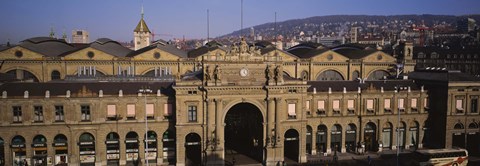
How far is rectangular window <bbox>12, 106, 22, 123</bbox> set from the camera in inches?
2236

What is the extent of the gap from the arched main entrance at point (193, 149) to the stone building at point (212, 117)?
0.50ft

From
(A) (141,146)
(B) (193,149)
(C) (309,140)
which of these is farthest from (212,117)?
(C) (309,140)

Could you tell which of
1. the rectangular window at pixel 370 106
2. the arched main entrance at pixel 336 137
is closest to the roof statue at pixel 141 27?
the arched main entrance at pixel 336 137

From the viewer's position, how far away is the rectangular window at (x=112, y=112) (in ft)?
195

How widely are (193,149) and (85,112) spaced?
16.5 metres

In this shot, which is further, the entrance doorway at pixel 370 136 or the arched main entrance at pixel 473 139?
the arched main entrance at pixel 473 139

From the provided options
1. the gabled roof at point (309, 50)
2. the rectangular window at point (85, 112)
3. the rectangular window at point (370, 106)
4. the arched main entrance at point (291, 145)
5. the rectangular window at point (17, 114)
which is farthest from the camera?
the gabled roof at point (309, 50)

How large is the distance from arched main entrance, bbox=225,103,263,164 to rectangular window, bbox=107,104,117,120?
17120 mm

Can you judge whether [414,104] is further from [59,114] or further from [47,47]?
[47,47]

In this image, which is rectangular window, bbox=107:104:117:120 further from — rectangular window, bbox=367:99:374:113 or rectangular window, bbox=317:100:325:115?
rectangular window, bbox=367:99:374:113

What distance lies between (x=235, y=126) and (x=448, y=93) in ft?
114

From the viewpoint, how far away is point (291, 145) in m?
66.1

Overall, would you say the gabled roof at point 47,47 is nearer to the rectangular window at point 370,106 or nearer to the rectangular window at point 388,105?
the rectangular window at point 370,106

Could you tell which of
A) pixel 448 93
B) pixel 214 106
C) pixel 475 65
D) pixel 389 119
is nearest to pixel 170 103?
pixel 214 106
